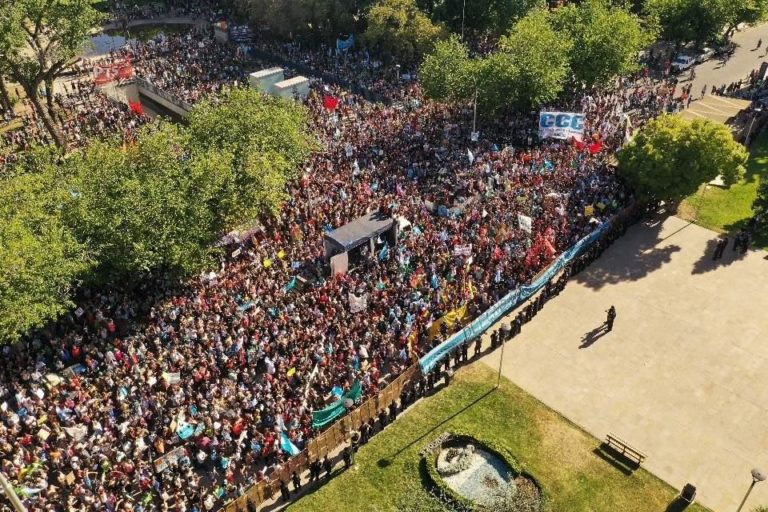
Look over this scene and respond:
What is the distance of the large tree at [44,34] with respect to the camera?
4022cm

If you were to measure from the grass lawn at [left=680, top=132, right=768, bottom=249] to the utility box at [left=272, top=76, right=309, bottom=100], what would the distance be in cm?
3063

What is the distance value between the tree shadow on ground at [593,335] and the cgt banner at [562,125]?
16.3m

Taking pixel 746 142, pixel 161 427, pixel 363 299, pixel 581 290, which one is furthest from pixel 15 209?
pixel 746 142

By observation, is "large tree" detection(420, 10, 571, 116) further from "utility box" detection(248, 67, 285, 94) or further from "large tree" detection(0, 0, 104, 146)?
"large tree" detection(0, 0, 104, 146)

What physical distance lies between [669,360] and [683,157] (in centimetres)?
1234

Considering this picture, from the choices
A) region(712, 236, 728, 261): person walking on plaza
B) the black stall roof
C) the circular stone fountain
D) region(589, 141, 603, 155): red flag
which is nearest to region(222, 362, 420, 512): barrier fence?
the circular stone fountain

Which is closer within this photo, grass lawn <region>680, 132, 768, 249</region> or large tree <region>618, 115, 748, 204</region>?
large tree <region>618, 115, 748, 204</region>

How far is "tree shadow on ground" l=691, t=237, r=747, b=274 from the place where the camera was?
31.9 metres

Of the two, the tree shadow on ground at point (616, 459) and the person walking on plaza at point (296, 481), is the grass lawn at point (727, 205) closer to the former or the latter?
the tree shadow on ground at point (616, 459)

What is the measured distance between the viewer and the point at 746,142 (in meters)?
43.4

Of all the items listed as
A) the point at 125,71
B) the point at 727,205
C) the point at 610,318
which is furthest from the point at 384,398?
the point at 125,71

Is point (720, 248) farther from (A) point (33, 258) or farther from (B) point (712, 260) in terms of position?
(A) point (33, 258)

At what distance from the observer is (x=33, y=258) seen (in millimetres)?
24688

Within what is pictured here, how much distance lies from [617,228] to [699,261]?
4.54m
